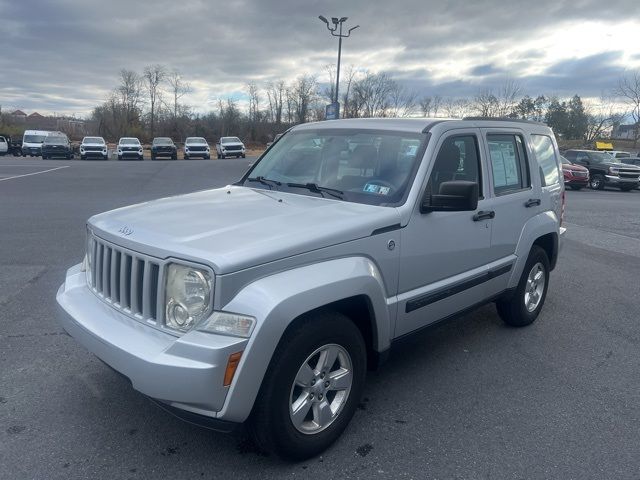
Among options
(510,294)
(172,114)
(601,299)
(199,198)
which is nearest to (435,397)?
(510,294)

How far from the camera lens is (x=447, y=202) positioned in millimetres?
3451

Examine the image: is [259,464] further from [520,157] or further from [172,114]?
[172,114]

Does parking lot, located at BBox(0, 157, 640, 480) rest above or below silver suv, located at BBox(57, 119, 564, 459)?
below

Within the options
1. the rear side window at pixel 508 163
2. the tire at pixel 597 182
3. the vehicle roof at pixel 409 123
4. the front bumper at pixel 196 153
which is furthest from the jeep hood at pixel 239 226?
the front bumper at pixel 196 153

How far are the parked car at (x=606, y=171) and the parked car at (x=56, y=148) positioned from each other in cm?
3280

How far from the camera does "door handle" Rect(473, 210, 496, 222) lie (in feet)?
13.5

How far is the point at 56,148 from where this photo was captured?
125ft

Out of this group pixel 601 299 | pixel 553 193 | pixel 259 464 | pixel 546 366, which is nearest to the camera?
pixel 259 464

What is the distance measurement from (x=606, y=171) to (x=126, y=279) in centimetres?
2685

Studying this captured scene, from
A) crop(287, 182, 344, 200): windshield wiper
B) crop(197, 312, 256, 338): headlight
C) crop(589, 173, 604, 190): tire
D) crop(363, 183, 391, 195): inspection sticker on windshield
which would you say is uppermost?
crop(363, 183, 391, 195): inspection sticker on windshield

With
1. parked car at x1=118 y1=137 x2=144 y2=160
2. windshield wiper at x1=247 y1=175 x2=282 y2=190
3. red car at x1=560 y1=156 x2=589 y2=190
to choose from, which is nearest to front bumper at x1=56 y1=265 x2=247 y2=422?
windshield wiper at x1=247 y1=175 x2=282 y2=190

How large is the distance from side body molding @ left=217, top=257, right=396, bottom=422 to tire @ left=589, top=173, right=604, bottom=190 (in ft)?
86.6

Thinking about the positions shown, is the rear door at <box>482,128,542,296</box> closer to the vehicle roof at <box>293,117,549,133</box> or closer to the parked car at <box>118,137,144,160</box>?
the vehicle roof at <box>293,117,549,133</box>

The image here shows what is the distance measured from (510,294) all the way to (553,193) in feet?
4.07
